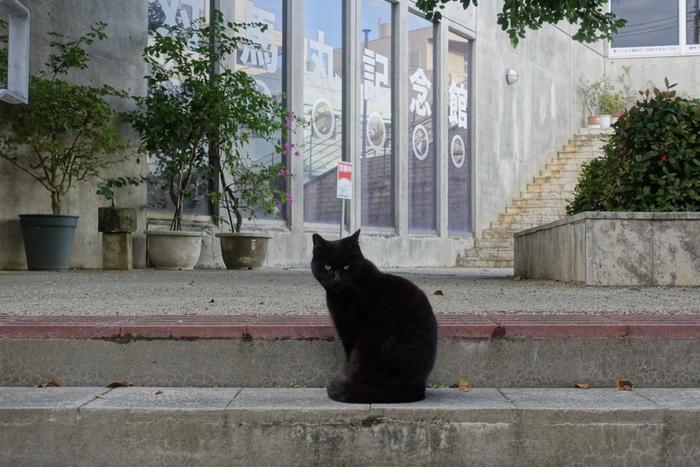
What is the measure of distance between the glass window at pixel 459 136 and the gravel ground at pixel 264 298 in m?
10.7

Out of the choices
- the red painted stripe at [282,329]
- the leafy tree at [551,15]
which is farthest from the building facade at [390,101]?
the red painted stripe at [282,329]

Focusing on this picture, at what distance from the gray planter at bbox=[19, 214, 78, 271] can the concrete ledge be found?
640 centimetres

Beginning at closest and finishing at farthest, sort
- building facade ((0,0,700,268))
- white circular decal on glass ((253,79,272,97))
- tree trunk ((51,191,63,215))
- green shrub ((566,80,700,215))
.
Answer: green shrub ((566,80,700,215)), tree trunk ((51,191,63,215)), building facade ((0,0,700,268)), white circular decal on glass ((253,79,272,97))

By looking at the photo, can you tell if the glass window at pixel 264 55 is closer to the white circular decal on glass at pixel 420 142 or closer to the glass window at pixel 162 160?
the glass window at pixel 162 160

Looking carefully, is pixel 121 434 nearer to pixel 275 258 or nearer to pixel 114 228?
pixel 114 228

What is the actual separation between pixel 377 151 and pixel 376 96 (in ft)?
3.47

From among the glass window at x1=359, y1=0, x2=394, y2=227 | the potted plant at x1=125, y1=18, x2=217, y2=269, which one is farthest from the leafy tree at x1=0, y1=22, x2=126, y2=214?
the glass window at x1=359, y1=0, x2=394, y2=227

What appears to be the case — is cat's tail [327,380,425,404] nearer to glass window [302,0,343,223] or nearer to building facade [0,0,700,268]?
building facade [0,0,700,268]

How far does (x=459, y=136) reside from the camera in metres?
17.7

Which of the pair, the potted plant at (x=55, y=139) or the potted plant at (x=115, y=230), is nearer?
the potted plant at (x=55, y=139)

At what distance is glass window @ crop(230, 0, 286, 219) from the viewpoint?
12320 millimetres

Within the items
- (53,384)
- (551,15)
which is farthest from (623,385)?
(551,15)

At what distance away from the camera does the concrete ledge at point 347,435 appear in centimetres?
291

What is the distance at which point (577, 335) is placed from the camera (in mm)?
3516
